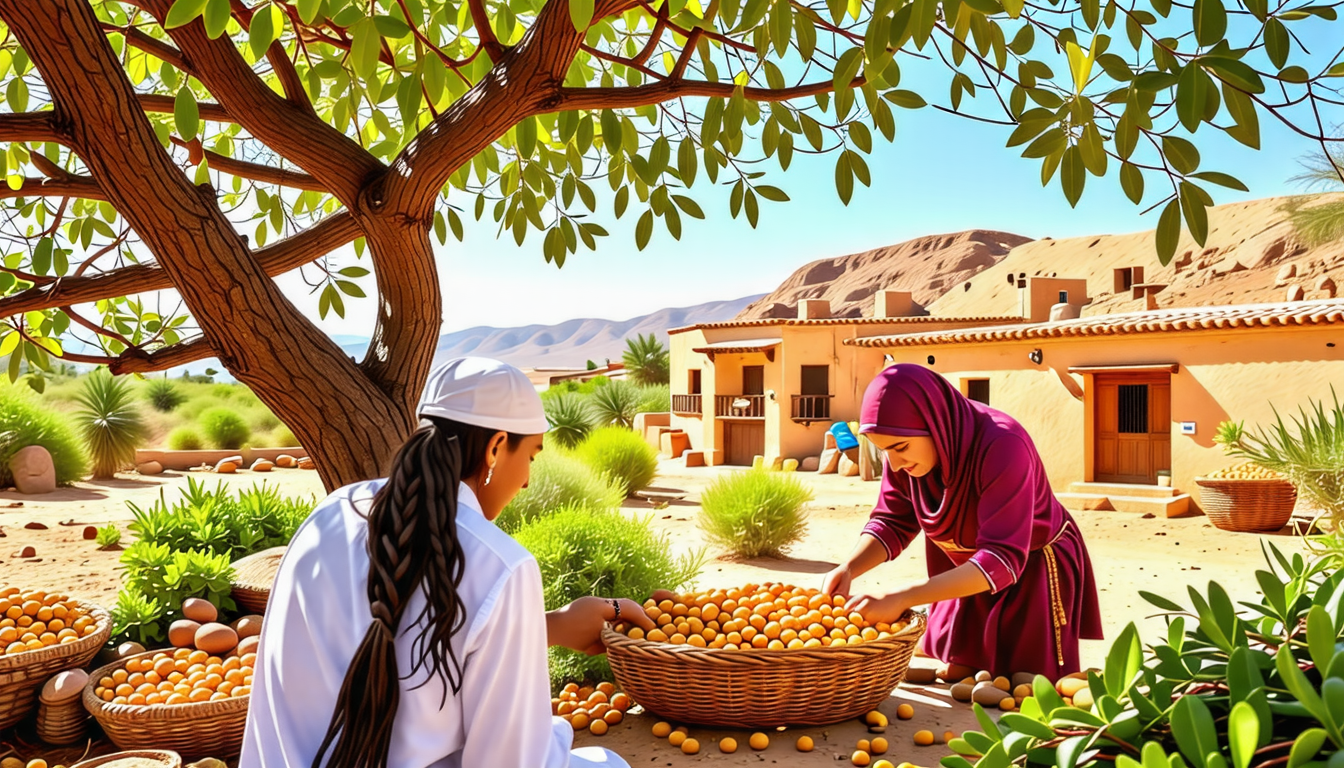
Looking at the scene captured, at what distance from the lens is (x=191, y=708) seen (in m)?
2.99

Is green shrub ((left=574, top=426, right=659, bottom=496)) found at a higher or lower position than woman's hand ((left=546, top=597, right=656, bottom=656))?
lower

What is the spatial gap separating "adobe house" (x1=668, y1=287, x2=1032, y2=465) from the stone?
15285 millimetres

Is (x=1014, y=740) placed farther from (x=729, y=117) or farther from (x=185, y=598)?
(x=185, y=598)

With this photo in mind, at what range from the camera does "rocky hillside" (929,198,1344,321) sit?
1642 inches

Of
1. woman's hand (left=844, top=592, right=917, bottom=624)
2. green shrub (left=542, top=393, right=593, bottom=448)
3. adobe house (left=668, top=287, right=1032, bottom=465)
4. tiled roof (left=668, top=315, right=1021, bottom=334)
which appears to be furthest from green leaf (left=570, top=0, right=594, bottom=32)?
tiled roof (left=668, top=315, right=1021, bottom=334)

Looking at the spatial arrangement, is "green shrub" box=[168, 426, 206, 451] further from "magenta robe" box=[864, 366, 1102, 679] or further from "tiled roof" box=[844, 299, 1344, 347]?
"magenta robe" box=[864, 366, 1102, 679]

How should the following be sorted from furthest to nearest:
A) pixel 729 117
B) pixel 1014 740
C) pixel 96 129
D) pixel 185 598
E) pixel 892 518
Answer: pixel 185 598 → pixel 892 518 → pixel 729 117 → pixel 96 129 → pixel 1014 740

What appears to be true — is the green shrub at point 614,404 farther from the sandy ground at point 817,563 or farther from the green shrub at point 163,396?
the green shrub at point 163,396

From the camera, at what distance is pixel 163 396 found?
1007 inches

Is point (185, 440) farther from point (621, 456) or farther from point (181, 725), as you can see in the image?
point (181, 725)

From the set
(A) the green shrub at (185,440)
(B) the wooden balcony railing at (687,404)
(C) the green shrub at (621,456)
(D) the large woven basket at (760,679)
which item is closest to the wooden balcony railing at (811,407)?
(B) the wooden balcony railing at (687,404)

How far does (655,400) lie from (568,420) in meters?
12.2

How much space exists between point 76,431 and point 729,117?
49.5 feet

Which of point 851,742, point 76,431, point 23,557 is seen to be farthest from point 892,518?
point 76,431
